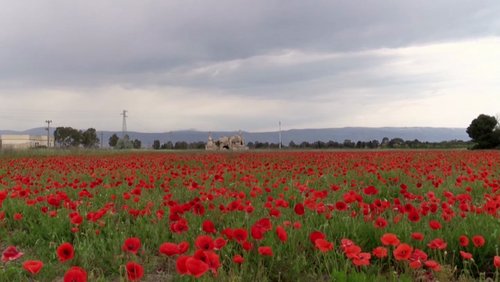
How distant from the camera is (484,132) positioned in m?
47.0

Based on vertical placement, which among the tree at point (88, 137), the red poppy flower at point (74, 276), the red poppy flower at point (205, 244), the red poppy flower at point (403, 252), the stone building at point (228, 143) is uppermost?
the tree at point (88, 137)

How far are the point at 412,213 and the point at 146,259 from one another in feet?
6.82

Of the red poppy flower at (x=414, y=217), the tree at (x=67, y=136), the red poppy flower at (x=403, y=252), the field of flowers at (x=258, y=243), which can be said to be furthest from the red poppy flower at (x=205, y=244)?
the tree at (x=67, y=136)

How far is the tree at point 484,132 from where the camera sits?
150ft

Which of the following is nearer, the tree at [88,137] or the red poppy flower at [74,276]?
the red poppy flower at [74,276]

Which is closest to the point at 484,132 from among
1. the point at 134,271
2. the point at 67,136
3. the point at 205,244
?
the point at 205,244

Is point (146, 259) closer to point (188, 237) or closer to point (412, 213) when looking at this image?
point (188, 237)

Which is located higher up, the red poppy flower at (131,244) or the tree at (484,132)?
the tree at (484,132)

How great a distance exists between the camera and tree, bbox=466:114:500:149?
4559 cm

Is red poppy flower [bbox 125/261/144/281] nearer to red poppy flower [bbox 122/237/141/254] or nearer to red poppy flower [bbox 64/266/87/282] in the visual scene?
red poppy flower [bbox 64/266/87/282]

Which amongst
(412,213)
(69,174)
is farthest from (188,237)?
(69,174)

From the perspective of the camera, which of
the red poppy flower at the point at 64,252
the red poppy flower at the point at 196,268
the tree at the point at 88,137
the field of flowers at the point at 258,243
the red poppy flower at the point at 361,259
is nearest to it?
the red poppy flower at the point at 196,268

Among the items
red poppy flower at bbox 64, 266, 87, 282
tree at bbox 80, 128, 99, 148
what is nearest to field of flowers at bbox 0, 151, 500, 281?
red poppy flower at bbox 64, 266, 87, 282

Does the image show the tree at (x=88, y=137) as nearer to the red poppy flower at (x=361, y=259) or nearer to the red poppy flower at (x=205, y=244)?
the red poppy flower at (x=205, y=244)
